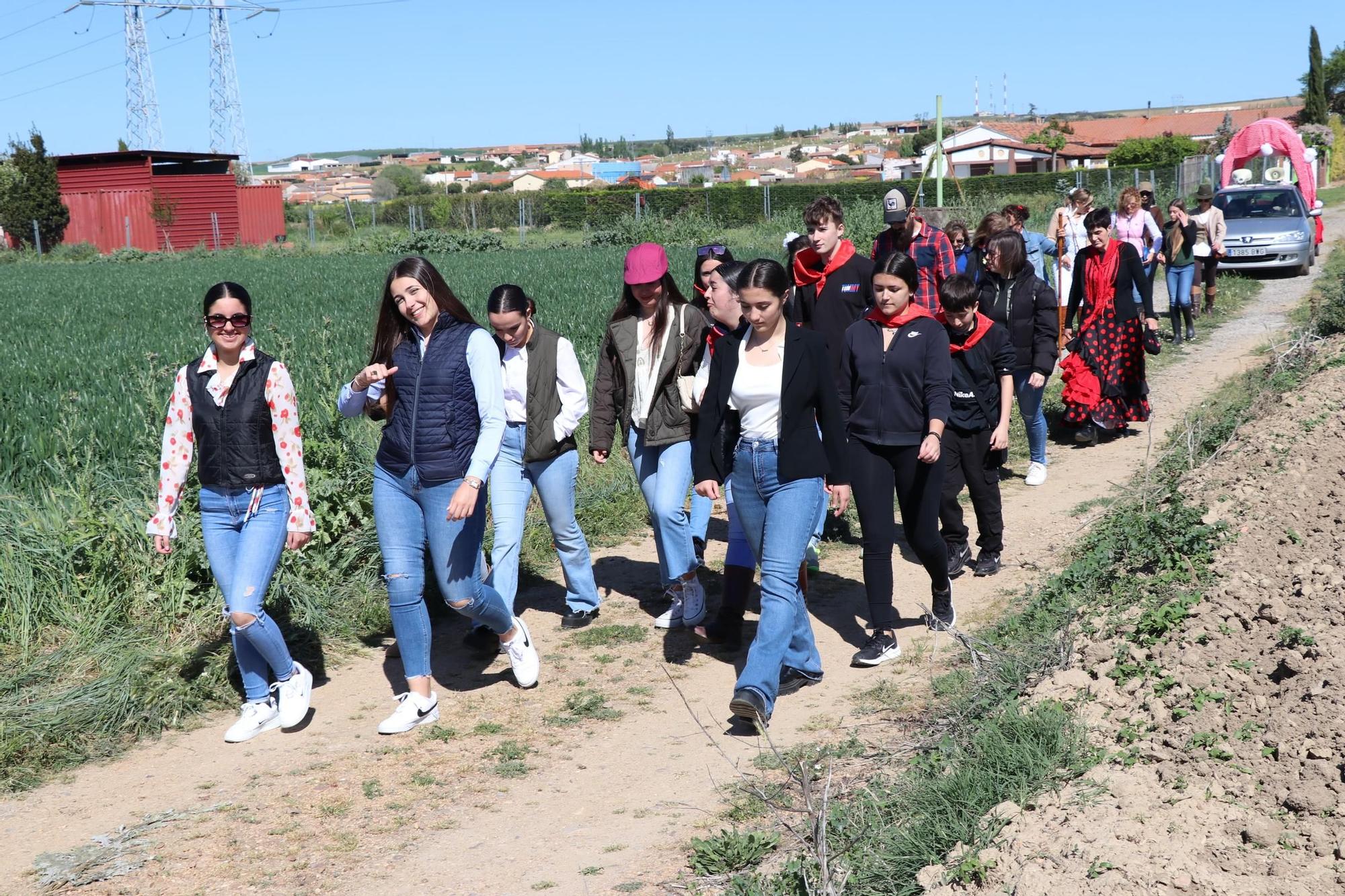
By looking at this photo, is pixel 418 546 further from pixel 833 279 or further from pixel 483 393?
pixel 833 279

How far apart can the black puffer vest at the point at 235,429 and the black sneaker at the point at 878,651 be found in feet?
9.18

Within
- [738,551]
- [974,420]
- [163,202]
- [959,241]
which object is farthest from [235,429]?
[163,202]

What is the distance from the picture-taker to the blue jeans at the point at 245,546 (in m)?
5.11

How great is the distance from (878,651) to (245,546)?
2.88 meters

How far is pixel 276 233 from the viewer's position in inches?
1984

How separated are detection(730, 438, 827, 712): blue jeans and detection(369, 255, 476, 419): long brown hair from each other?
135cm

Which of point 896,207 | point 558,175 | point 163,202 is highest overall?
point 558,175

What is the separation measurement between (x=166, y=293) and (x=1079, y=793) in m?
21.2

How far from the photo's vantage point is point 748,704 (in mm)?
4922

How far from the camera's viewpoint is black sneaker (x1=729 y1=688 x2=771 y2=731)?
4930mm

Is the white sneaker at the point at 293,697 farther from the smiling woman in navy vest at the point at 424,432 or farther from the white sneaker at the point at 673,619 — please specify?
the white sneaker at the point at 673,619

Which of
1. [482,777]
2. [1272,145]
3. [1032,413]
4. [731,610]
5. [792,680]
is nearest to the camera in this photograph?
[482,777]

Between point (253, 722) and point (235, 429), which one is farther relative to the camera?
point (253, 722)

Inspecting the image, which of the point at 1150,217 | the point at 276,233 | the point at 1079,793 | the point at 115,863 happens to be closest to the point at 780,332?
the point at 1079,793
